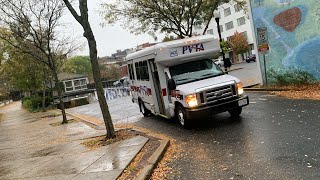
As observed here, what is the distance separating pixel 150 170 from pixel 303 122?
4.61m

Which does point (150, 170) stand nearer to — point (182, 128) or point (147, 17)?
point (182, 128)

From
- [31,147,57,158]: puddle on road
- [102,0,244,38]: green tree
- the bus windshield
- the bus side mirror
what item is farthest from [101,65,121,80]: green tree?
the bus side mirror

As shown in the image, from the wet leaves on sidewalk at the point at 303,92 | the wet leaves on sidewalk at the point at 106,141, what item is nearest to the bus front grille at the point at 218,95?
the wet leaves on sidewalk at the point at 106,141

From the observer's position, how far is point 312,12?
15023 mm

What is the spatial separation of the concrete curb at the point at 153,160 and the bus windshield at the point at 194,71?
8.29 feet

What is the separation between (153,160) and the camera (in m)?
7.37

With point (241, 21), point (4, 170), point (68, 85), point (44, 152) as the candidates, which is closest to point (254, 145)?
point (4, 170)

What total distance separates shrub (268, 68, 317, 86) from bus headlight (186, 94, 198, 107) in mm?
8019

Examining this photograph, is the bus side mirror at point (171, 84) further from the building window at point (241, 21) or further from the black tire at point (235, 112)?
the building window at point (241, 21)

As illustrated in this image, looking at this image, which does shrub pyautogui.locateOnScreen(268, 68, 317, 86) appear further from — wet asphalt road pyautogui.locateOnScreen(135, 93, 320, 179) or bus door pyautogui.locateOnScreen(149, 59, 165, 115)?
bus door pyautogui.locateOnScreen(149, 59, 165, 115)

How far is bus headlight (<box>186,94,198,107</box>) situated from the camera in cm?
997

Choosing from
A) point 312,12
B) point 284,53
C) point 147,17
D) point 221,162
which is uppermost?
point 147,17

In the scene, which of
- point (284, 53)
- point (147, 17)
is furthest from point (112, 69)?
point (284, 53)

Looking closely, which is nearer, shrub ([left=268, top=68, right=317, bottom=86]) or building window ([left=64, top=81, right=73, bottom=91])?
shrub ([left=268, top=68, right=317, bottom=86])
